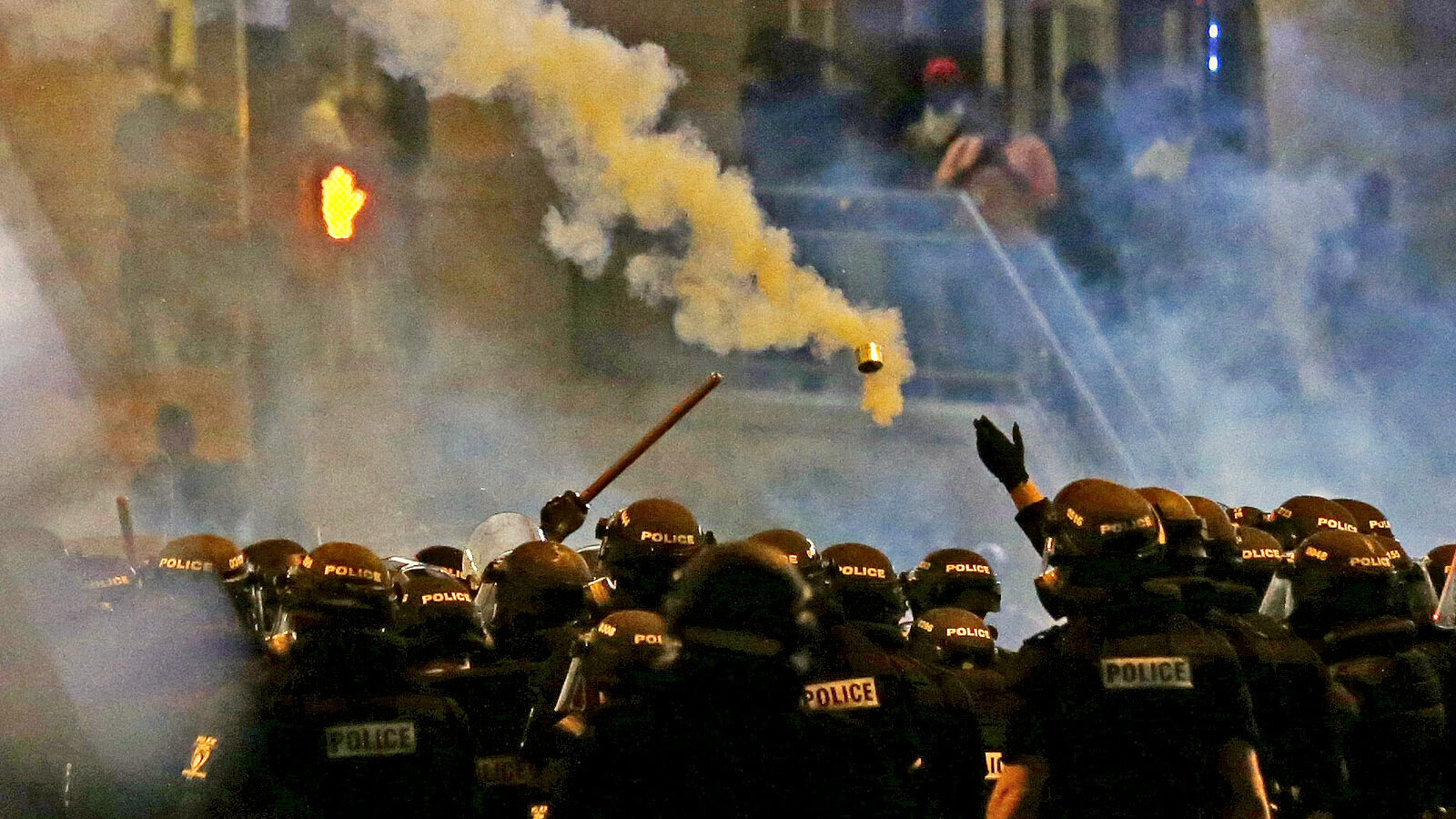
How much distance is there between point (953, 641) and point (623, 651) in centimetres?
240

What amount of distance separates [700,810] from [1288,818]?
2.31m

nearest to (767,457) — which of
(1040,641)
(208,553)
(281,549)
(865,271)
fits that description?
(865,271)

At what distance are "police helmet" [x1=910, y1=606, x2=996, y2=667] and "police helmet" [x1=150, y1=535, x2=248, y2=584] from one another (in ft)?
8.21

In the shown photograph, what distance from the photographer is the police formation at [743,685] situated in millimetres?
3334

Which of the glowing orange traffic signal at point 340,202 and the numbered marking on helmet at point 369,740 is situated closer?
the numbered marking on helmet at point 369,740

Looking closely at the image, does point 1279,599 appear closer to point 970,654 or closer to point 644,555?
point 970,654

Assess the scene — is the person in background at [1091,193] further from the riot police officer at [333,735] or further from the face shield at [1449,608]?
the riot police officer at [333,735]

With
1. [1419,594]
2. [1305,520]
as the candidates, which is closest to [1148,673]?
[1419,594]

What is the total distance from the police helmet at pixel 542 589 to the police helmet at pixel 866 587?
0.87 metres

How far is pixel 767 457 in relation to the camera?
14.9 m

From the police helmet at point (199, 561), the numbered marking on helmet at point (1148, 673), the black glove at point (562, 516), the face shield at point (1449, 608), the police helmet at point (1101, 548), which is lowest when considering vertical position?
the numbered marking on helmet at point (1148, 673)

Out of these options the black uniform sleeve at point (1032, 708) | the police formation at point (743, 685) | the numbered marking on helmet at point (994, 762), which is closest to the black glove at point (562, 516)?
the police formation at point (743, 685)

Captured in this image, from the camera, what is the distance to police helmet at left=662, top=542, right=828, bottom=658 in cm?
326

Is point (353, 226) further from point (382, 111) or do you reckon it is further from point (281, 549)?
point (281, 549)
